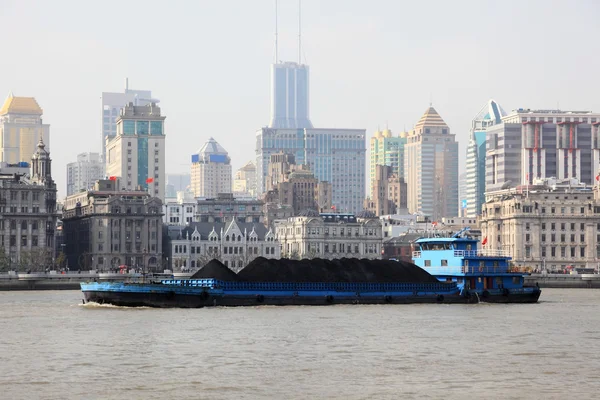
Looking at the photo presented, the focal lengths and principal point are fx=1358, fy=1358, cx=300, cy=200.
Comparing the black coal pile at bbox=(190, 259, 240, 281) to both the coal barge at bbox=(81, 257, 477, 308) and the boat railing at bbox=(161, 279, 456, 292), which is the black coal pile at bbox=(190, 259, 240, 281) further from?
the boat railing at bbox=(161, 279, 456, 292)

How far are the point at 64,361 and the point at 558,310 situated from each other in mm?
59776

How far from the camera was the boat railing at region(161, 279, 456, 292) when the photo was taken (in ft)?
390

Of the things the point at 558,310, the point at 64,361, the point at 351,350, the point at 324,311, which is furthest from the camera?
the point at 558,310

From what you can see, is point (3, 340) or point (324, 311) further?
point (324, 311)

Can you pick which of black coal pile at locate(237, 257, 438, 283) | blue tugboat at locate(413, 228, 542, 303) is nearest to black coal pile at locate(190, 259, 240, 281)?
black coal pile at locate(237, 257, 438, 283)

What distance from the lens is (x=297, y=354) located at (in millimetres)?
79125

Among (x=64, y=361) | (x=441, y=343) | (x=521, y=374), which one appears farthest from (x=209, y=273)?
(x=521, y=374)

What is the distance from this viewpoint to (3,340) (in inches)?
3438

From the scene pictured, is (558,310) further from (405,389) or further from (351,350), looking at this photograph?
(405,389)

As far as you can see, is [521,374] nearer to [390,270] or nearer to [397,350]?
[397,350]

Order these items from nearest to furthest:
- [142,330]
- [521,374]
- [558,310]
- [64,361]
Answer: [521,374]
[64,361]
[142,330]
[558,310]

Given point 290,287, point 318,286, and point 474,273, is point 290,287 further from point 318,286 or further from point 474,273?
point 474,273

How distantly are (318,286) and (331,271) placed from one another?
3150mm

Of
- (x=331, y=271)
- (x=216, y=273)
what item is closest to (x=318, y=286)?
(x=331, y=271)
